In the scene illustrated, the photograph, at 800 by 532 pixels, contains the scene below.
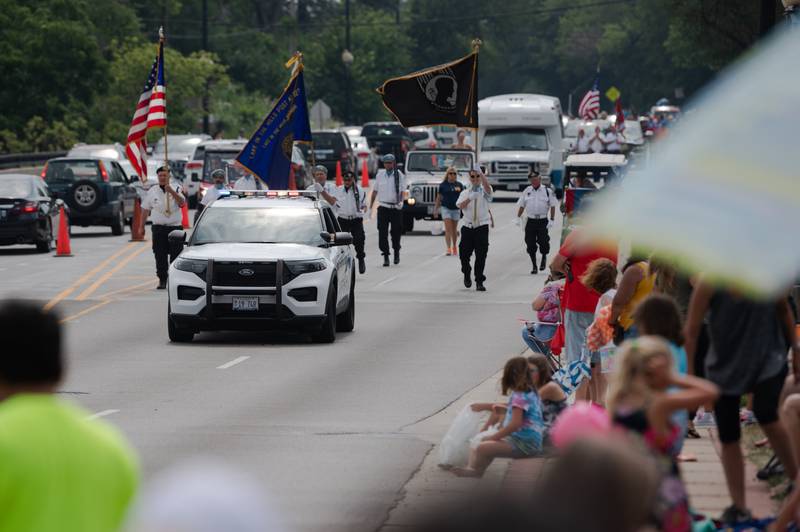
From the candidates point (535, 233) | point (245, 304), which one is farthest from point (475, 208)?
point (245, 304)

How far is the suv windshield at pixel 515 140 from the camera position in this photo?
50.9m

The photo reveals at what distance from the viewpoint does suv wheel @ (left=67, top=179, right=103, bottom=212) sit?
37312 mm

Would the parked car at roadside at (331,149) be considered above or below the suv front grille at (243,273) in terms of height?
below

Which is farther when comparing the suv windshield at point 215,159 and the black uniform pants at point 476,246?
the suv windshield at point 215,159

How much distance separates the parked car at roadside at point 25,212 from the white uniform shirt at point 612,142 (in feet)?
74.6

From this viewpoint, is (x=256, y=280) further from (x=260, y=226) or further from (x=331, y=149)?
(x=331, y=149)

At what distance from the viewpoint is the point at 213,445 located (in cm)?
1278

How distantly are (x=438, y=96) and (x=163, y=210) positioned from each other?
482 cm

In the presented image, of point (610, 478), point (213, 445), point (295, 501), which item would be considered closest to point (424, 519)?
point (610, 478)

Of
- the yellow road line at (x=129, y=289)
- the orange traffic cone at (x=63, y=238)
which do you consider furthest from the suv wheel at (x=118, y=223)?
the yellow road line at (x=129, y=289)

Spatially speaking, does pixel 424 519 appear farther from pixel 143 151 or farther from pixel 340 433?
pixel 143 151

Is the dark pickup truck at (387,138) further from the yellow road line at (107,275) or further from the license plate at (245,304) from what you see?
the license plate at (245,304)

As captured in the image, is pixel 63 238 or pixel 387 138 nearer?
pixel 63 238

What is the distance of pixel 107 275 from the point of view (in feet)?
96.7
